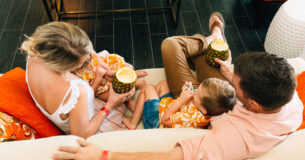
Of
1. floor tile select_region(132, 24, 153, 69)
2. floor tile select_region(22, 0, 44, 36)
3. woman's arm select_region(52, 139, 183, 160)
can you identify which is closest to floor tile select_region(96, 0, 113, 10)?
floor tile select_region(132, 24, 153, 69)

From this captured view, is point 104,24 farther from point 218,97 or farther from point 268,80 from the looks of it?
point 268,80

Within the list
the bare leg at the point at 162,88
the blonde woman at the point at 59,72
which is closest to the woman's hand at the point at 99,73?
the blonde woman at the point at 59,72

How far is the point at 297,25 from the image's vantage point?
194 cm

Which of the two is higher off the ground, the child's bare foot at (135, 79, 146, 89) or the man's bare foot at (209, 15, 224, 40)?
the man's bare foot at (209, 15, 224, 40)

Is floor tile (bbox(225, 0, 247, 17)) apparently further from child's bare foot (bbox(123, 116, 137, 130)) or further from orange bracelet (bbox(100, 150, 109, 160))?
orange bracelet (bbox(100, 150, 109, 160))

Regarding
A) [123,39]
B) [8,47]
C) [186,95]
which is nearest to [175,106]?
[186,95]

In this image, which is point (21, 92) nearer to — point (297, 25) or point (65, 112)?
point (65, 112)

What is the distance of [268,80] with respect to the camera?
3.12 feet

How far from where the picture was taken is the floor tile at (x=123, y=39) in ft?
8.04

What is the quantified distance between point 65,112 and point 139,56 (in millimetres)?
1379

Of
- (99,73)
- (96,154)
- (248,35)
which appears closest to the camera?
(96,154)

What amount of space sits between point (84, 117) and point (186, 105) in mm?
604

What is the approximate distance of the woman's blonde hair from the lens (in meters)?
1.05

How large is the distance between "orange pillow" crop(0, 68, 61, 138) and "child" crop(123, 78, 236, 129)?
0.46 metres
